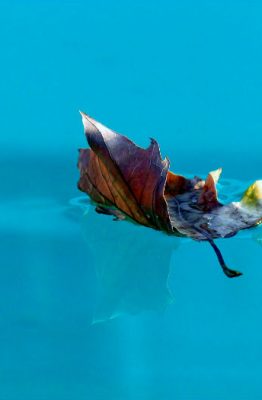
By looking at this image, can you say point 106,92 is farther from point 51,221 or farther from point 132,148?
point 132,148

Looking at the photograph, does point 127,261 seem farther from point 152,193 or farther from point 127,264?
point 152,193

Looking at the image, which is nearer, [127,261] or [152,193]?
[152,193]

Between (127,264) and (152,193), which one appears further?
(127,264)

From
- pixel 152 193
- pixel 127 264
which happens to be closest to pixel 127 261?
pixel 127 264

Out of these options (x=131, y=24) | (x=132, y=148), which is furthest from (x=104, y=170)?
(x=131, y=24)
